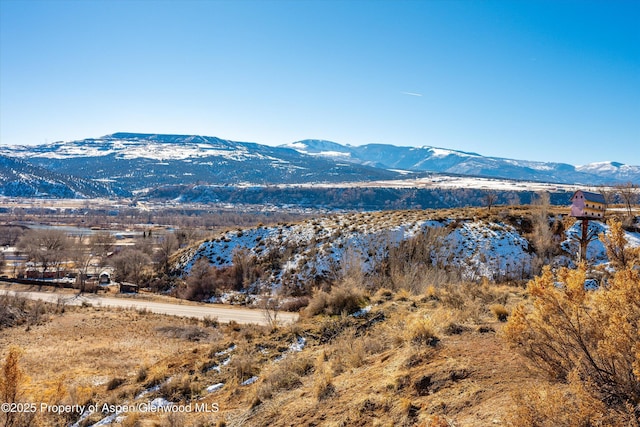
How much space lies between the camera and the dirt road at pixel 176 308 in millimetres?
25855

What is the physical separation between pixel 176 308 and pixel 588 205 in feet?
85.5

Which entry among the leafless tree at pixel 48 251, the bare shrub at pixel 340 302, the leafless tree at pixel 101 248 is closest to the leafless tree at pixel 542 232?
the bare shrub at pixel 340 302

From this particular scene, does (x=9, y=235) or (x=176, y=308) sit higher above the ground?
(x=176, y=308)

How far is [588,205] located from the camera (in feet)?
55.0

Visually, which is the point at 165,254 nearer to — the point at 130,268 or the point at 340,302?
the point at 130,268

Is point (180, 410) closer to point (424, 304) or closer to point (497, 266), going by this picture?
point (424, 304)

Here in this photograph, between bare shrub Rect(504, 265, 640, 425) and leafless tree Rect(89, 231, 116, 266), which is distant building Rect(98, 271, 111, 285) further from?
bare shrub Rect(504, 265, 640, 425)

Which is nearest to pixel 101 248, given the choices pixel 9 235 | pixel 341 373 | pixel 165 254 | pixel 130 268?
pixel 165 254

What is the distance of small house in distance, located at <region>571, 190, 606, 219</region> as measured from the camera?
1657 centimetres

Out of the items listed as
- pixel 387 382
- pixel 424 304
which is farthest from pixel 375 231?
pixel 387 382

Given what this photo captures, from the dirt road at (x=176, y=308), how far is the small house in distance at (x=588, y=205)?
48.5 ft

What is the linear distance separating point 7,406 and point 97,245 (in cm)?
6685

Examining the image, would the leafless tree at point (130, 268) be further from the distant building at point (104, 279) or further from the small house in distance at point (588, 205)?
the small house in distance at point (588, 205)

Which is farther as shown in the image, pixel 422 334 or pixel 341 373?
pixel 341 373
